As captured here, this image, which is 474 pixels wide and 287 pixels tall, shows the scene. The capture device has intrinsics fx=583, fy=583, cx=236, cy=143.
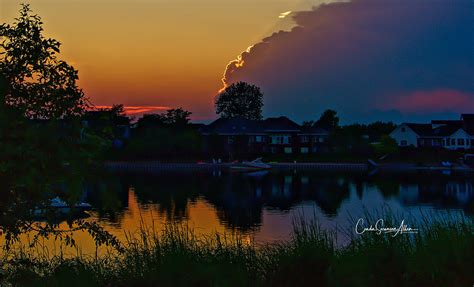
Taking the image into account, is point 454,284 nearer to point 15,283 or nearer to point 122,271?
point 122,271

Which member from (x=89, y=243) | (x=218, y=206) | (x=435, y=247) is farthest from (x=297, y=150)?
(x=435, y=247)

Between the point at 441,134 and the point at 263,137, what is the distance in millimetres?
35865

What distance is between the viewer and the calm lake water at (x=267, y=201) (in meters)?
34.6

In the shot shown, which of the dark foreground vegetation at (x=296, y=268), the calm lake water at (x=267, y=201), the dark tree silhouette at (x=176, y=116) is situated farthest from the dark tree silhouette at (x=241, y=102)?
the dark foreground vegetation at (x=296, y=268)

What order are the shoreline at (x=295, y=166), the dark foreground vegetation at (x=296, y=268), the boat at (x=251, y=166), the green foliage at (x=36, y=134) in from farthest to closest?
the shoreline at (x=295, y=166) → the boat at (x=251, y=166) → the dark foreground vegetation at (x=296, y=268) → the green foliage at (x=36, y=134)

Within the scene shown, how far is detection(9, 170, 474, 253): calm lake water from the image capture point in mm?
34594

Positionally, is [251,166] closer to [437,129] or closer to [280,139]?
[280,139]

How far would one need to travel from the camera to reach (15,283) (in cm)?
834

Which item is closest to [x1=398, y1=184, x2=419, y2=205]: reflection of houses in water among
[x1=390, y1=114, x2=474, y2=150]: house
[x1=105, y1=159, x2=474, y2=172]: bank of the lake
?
[x1=105, y1=159, x2=474, y2=172]: bank of the lake

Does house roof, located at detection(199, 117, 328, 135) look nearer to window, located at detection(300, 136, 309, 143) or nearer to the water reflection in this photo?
window, located at detection(300, 136, 309, 143)

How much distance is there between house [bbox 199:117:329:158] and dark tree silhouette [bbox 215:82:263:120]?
109ft

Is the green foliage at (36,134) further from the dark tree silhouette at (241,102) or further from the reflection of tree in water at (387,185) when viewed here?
the dark tree silhouette at (241,102)

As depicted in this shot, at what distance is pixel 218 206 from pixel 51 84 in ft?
128

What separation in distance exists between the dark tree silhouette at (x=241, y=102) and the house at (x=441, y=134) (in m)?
41.6
